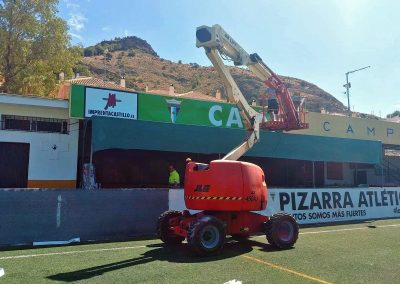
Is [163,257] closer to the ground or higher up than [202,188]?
closer to the ground

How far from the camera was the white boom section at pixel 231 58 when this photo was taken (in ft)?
46.4

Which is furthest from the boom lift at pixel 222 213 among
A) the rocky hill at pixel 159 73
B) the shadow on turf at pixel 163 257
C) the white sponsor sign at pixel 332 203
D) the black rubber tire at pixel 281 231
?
the rocky hill at pixel 159 73

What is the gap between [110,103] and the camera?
65.3ft

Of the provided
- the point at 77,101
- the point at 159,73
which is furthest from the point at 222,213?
→ the point at 159,73

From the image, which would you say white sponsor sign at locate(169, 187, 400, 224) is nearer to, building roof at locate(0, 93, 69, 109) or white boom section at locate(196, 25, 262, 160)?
white boom section at locate(196, 25, 262, 160)

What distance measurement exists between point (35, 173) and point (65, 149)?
1.73 meters

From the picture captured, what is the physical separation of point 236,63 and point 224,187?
24.6ft

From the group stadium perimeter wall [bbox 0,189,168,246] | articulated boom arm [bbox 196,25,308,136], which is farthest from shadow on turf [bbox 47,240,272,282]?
articulated boom arm [bbox 196,25,308,136]

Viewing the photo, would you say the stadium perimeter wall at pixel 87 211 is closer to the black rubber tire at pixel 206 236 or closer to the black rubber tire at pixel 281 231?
the black rubber tire at pixel 206 236

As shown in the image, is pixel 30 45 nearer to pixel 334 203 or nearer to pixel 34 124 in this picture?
pixel 34 124

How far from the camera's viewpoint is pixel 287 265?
26.6ft

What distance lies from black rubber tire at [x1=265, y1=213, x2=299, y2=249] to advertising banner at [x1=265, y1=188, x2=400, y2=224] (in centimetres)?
413

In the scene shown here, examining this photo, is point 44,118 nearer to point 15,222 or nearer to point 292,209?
point 15,222

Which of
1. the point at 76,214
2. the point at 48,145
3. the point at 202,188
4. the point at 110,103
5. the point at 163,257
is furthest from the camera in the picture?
the point at 110,103
